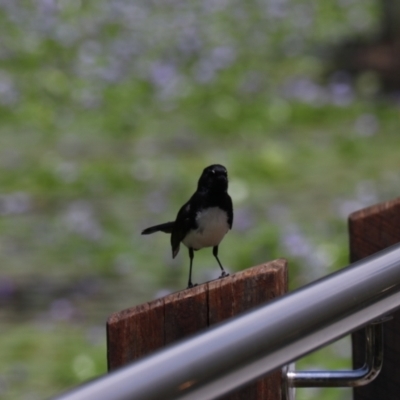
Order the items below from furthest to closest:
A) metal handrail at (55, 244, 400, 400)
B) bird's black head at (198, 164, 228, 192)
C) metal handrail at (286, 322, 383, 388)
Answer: bird's black head at (198, 164, 228, 192) < metal handrail at (286, 322, 383, 388) < metal handrail at (55, 244, 400, 400)

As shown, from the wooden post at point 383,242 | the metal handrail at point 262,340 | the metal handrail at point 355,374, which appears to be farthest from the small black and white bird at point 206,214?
the metal handrail at point 262,340

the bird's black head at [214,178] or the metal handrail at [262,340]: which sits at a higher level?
the bird's black head at [214,178]

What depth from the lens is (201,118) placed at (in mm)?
6840

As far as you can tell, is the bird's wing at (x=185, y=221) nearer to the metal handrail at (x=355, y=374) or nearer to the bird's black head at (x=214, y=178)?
the bird's black head at (x=214, y=178)

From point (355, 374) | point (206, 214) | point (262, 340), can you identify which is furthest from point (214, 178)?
point (262, 340)

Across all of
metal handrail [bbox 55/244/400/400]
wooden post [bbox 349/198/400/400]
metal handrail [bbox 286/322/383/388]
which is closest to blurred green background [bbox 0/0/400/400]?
wooden post [bbox 349/198/400/400]

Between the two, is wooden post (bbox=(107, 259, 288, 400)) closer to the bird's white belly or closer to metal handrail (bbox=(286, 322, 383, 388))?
metal handrail (bbox=(286, 322, 383, 388))

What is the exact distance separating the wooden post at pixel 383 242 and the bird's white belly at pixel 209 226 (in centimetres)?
53

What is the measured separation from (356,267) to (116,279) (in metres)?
3.34

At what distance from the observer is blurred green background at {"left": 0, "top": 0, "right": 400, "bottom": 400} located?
4.40 meters

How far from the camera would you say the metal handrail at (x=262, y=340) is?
3.30ft

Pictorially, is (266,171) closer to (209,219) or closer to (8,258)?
(8,258)

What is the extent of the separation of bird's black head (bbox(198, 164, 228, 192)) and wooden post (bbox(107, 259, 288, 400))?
0.75 metres

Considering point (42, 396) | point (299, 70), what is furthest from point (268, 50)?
point (42, 396)
